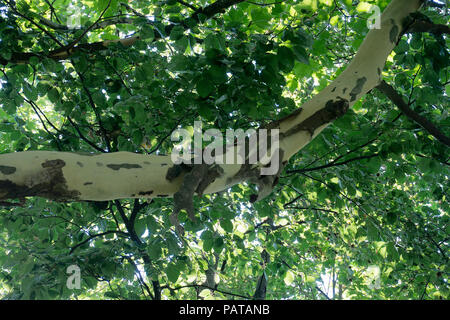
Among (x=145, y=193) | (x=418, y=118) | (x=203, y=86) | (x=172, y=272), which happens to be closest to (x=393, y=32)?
(x=418, y=118)

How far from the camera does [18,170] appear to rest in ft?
5.13

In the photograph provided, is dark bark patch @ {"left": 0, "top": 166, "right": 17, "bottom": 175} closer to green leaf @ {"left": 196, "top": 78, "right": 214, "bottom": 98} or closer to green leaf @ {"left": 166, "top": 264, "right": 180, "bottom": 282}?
green leaf @ {"left": 196, "top": 78, "right": 214, "bottom": 98}

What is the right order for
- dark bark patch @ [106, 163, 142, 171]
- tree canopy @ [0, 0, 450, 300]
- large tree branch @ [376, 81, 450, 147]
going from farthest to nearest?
large tree branch @ [376, 81, 450, 147] < tree canopy @ [0, 0, 450, 300] < dark bark patch @ [106, 163, 142, 171]

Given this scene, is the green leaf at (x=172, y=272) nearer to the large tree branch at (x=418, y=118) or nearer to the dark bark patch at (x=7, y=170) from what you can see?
the dark bark patch at (x=7, y=170)

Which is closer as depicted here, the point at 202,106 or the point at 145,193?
the point at 145,193

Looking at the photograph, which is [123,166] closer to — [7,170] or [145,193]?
[145,193]

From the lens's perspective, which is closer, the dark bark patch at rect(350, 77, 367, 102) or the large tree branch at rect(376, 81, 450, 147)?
the dark bark patch at rect(350, 77, 367, 102)

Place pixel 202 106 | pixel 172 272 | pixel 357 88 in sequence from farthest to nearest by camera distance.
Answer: pixel 172 272, pixel 202 106, pixel 357 88

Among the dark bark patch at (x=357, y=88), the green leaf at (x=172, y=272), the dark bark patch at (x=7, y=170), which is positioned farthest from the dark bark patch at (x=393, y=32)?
the green leaf at (x=172, y=272)

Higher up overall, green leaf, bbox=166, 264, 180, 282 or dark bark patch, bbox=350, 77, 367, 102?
dark bark patch, bbox=350, 77, 367, 102

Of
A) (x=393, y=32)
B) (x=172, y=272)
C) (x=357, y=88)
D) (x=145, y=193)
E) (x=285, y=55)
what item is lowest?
(x=172, y=272)

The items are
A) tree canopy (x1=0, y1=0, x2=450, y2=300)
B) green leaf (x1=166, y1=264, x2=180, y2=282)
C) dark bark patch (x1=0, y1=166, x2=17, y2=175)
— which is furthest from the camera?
green leaf (x1=166, y1=264, x2=180, y2=282)

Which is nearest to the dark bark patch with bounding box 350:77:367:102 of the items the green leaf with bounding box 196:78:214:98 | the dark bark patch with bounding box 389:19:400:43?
the dark bark patch with bounding box 389:19:400:43
